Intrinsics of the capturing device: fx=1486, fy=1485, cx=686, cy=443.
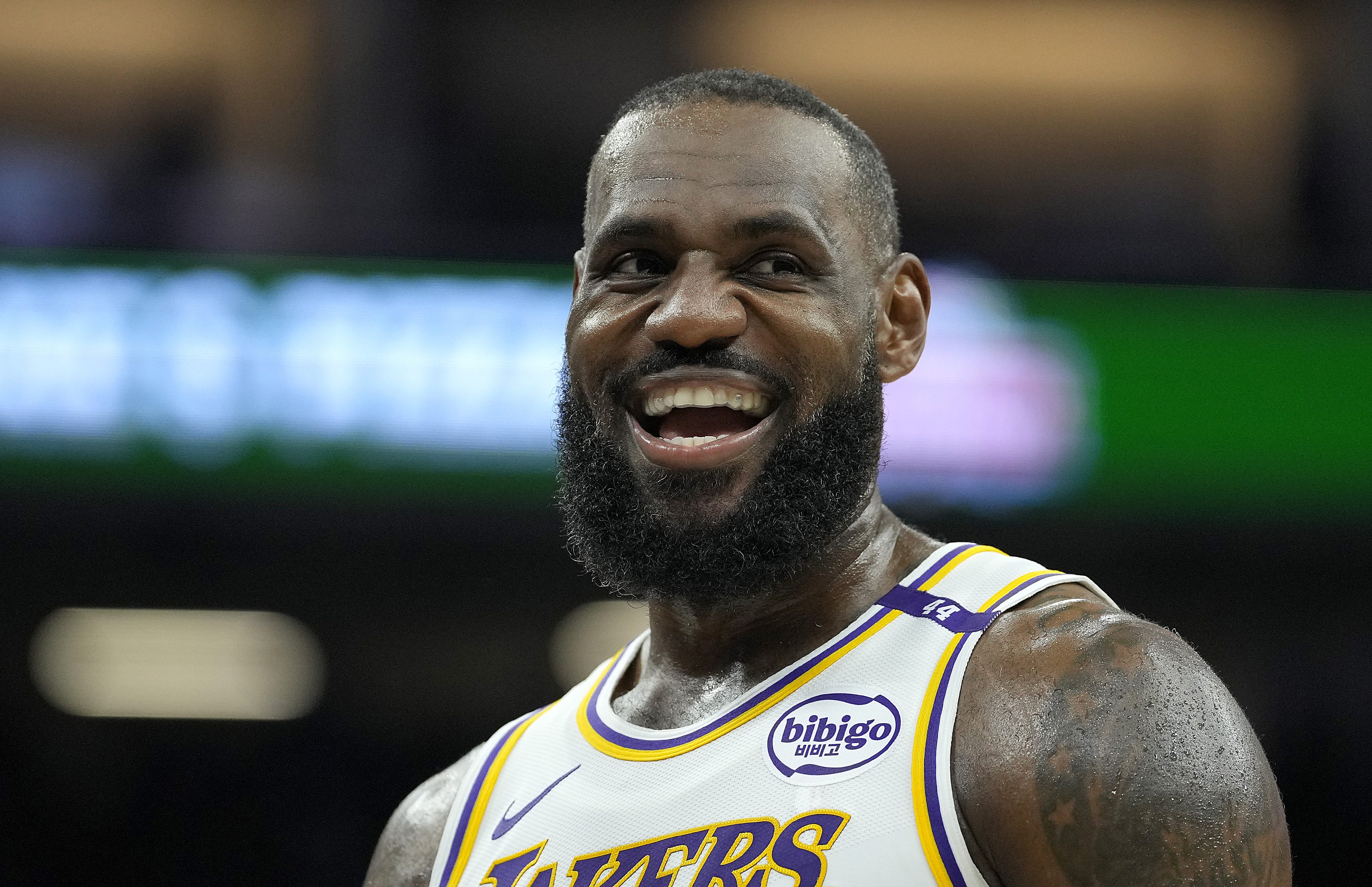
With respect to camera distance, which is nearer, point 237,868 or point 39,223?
point 39,223

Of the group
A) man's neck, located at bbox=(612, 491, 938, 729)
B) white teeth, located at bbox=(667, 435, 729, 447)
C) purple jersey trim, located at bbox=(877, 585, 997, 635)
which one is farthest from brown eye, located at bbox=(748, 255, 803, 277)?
purple jersey trim, located at bbox=(877, 585, 997, 635)

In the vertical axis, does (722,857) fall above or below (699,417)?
below

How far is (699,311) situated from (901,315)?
476 millimetres

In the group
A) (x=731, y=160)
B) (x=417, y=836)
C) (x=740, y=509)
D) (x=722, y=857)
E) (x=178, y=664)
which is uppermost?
(x=731, y=160)

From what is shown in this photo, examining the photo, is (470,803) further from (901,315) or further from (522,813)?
(901,315)

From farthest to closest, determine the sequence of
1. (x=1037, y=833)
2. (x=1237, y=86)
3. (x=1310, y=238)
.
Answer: (x=1237, y=86), (x=1310, y=238), (x=1037, y=833)

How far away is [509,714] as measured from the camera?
10086mm

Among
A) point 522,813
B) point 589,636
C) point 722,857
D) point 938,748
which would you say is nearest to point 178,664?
point 589,636

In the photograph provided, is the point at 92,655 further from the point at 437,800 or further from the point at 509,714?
the point at 437,800

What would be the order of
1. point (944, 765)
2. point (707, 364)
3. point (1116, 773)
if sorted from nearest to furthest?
point (1116, 773)
point (944, 765)
point (707, 364)

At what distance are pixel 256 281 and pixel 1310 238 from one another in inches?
236

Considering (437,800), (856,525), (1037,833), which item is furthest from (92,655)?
(1037,833)

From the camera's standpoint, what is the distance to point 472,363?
7027mm

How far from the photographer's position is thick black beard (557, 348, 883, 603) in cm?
236
